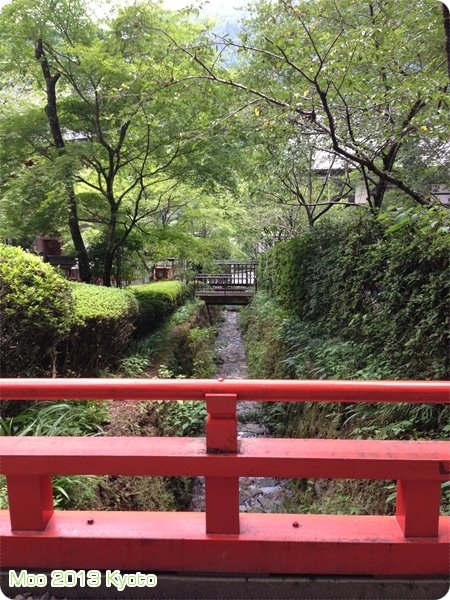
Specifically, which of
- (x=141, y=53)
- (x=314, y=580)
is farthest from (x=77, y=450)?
(x=141, y=53)

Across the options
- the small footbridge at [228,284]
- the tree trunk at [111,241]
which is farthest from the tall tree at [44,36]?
the small footbridge at [228,284]

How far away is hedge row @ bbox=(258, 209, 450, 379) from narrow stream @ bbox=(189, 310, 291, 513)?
1902 millimetres

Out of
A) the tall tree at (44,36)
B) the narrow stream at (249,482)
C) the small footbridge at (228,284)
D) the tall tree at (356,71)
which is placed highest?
the tall tree at (44,36)

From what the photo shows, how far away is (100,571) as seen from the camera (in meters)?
1.73

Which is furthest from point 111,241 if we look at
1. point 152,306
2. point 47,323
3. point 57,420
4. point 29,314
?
point 57,420

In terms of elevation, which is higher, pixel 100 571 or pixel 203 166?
pixel 203 166

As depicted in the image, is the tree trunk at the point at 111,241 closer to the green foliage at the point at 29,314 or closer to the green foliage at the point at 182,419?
the green foliage at the point at 182,419

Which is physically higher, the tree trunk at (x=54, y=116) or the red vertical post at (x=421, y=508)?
the tree trunk at (x=54, y=116)

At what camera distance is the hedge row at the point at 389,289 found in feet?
10.5

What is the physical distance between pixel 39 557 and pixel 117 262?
8629mm

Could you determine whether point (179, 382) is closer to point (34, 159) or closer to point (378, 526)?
point (378, 526)

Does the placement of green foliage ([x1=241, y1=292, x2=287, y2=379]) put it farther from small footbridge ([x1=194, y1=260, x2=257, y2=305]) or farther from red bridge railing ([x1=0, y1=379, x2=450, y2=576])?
small footbridge ([x1=194, y1=260, x2=257, y2=305])

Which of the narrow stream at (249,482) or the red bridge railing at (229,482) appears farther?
the narrow stream at (249,482)

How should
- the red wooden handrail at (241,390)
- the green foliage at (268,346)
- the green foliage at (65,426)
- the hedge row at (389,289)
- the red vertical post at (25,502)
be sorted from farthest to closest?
the green foliage at (268,346), the hedge row at (389,289), the green foliage at (65,426), the red vertical post at (25,502), the red wooden handrail at (241,390)
